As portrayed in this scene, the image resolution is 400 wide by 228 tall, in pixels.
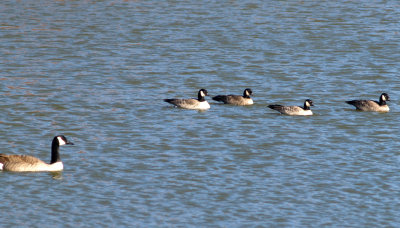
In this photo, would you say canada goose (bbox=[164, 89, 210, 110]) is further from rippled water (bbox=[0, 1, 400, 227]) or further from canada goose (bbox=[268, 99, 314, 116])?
canada goose (bbox=[268, 99, 314, 116])

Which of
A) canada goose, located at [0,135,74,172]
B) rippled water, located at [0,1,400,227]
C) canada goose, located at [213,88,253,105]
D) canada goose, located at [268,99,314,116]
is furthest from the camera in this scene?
canada goose, located at [213,88,253,105]

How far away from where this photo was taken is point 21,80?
38969mm

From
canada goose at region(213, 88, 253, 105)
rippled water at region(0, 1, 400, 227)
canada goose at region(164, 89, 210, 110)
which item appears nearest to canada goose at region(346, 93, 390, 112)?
rippled water at region(0, 1, 400, 227)

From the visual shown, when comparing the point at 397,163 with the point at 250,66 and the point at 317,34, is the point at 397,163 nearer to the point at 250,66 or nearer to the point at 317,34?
the point at 250,66

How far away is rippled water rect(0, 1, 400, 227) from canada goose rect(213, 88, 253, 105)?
0.31m

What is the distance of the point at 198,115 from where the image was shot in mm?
34312

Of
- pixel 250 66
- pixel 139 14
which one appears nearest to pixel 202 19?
pixel 139 14

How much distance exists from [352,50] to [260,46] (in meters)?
4.36

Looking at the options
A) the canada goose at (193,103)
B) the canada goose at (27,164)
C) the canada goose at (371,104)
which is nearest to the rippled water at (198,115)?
the canada goose at (27,164)

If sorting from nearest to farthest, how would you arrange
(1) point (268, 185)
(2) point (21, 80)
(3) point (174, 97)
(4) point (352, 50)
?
1. (1) point (268, 185)
2. (3) point (174, 97)
3. (2) point (21, 80)
4. (4) point (352, 50)

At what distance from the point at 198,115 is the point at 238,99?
180 centimetres

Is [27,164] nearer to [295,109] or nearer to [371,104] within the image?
[295,109]

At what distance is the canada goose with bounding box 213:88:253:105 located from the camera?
3525 centimetres

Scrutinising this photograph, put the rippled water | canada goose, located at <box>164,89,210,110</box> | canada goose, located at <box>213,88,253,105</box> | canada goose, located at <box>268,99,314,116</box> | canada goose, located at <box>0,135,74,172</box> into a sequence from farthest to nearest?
canada goose, located at <box>213,88,253,105</box>
canada goose, located at <box>164,89,210,110</box>
canada goose, located at <box>268,99,314,116</box>
canada goose, located at <box>0,135,74,172</box>
the rippled water
